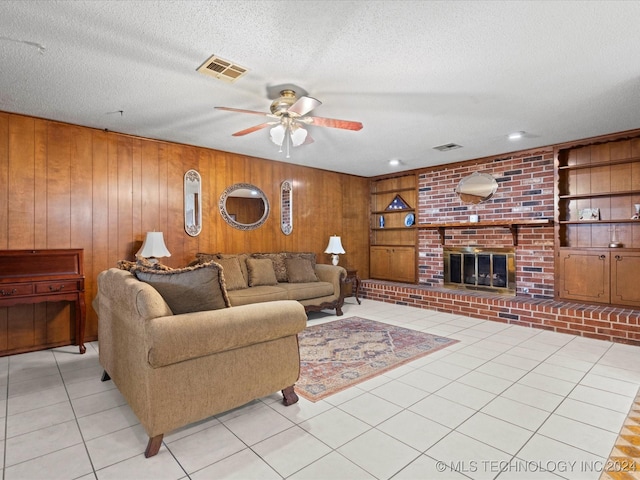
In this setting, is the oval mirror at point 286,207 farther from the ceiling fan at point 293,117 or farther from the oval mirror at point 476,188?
the oval mirror at point 476,188

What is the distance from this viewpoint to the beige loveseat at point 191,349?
182cm

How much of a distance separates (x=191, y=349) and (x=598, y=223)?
5163mm

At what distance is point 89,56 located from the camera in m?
2.42

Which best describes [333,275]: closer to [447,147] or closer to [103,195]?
[447,147]

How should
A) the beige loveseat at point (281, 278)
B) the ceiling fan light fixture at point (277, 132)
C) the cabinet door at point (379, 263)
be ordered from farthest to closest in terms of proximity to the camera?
the cabinet door at point (379, 263) < the beige loveseat at point (281, 278) < the ceiling fan light fixture at point (277, 132)

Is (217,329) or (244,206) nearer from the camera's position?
(217,329)

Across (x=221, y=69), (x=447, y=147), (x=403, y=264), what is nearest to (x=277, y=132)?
(x=221, y=69)

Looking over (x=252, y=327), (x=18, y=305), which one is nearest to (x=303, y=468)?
(x=252, y=327)

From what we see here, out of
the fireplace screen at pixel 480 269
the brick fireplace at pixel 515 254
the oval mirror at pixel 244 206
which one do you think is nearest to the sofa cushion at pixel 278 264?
the oval mirror at pixel 244 206

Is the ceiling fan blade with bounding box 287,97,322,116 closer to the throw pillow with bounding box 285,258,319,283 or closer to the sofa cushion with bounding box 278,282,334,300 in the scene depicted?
the sofa cushion with bounding box 278,282,334,300

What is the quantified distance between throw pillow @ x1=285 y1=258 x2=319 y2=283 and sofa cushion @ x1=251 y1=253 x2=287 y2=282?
0.07m

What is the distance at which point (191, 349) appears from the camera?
1.87 m

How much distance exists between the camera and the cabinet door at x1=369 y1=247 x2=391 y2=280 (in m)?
6.92

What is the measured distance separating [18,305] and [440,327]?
4809mm
